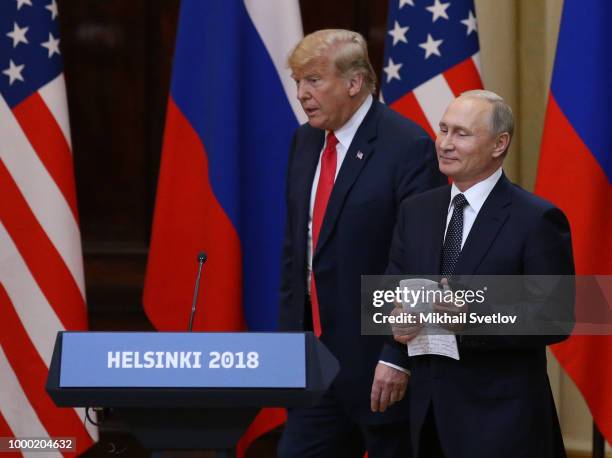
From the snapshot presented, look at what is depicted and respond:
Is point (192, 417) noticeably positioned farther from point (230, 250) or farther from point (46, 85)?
point (46, 85)

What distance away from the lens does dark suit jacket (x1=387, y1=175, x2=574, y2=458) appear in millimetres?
2459

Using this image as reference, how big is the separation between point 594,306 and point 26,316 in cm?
198

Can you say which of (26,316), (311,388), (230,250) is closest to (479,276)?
(311,388)

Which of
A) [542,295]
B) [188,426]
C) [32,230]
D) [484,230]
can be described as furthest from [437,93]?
[188,426]

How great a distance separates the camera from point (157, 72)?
4656mm

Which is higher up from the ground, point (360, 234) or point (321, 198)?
point (321, 198)

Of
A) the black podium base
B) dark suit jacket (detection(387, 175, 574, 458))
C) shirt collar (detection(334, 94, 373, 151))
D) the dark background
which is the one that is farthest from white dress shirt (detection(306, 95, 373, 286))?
the dark background

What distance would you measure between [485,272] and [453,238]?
144mm

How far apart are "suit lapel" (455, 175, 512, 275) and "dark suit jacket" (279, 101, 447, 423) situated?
0.41 metres

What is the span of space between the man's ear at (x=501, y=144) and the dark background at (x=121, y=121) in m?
2.07

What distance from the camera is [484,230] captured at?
2518mm

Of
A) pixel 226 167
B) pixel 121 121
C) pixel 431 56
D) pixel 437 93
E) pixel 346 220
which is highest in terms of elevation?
pixel 121 121

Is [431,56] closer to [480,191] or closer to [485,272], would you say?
[480,191]

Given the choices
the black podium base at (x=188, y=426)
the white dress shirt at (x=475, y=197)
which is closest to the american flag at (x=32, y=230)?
the white dress shirt at (x=475, y=197)
